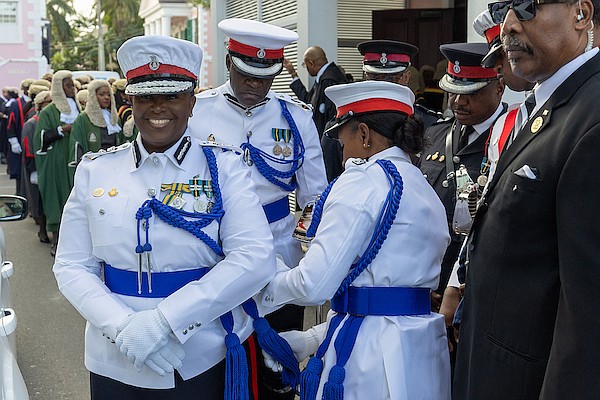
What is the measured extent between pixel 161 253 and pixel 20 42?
118 ft

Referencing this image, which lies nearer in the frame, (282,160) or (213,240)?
(213,240)

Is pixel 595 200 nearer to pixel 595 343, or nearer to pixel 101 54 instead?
pixel 595 343

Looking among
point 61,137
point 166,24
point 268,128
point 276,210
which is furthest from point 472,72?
point 166,24

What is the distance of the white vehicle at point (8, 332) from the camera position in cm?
297

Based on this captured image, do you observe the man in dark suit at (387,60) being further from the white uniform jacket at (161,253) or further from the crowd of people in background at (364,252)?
the white uniform jacket at (161,253)

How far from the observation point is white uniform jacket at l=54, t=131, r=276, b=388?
2562 mm

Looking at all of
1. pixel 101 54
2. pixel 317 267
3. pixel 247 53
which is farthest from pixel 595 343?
pixel 101 54

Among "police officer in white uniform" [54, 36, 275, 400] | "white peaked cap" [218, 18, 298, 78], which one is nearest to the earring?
"police officer in white uniform" [54, 36, 275, 400]

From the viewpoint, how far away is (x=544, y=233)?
2.05 m

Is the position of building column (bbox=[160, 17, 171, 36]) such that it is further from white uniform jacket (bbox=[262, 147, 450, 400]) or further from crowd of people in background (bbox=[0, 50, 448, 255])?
white uniform jacket (bbox=[262, 147, 450, 400])

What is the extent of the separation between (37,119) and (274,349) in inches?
306

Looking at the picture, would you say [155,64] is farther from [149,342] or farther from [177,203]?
[149,342]

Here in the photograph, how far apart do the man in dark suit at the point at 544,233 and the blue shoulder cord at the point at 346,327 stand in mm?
425

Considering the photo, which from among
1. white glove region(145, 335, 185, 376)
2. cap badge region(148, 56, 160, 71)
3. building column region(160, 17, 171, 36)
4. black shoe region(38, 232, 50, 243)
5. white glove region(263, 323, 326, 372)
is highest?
building column region(160, 17, 171, 36)
